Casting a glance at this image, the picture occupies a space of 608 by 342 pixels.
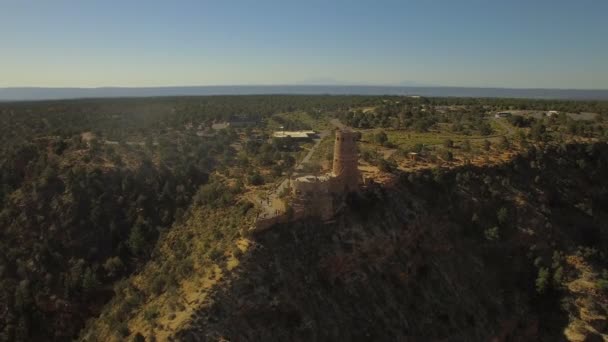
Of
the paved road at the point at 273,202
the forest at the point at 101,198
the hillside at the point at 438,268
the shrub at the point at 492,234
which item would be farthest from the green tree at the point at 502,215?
the paved road at the point at 273,202

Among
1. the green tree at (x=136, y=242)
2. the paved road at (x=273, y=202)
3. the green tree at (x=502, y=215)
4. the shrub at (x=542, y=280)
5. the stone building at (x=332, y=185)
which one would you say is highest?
the stone building at (x=332, y=185)

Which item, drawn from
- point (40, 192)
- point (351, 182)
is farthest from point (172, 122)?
point (351, 182)

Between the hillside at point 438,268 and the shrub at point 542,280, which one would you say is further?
the shrub at point 542,280

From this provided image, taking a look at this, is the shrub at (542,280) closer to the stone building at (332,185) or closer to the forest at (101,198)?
the forest at (101,198)

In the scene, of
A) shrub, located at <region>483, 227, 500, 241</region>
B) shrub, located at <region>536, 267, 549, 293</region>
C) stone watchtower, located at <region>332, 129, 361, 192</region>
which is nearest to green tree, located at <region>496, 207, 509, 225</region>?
shrub, located at <region>483, 227, 500, 241</region>

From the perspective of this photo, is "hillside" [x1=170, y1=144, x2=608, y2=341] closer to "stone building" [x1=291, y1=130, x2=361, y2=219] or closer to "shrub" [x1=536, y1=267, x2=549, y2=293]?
"shrub" [x1=536, y1=267, x2=549, y2=293]

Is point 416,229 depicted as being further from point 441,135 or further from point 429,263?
point 441,135

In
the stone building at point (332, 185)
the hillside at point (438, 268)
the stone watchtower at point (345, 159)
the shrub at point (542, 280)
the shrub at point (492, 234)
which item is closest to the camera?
the hillside at point (438, 268)
